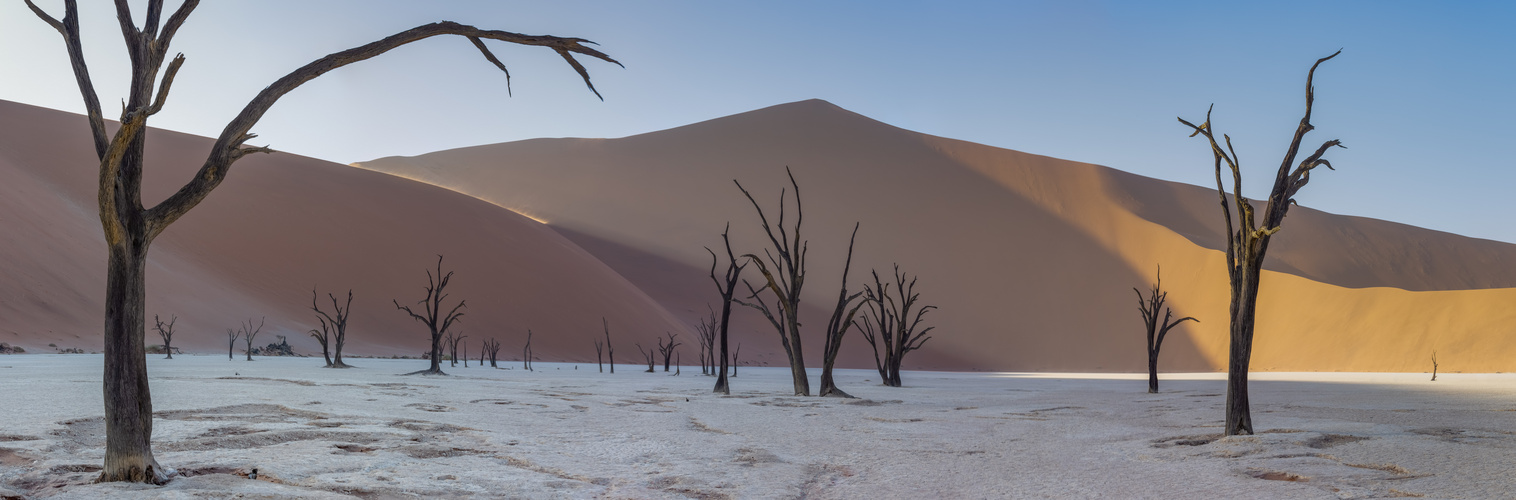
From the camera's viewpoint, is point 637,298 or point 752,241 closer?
point 637,298

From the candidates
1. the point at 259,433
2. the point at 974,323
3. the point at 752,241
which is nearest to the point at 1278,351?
the point at 974,323

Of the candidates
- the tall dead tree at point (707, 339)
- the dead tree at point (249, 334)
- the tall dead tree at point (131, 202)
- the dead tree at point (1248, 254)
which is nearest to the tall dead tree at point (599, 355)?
the tall dead tree at point (707, 339)

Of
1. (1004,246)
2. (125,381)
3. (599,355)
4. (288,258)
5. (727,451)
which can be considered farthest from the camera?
(1004,246)

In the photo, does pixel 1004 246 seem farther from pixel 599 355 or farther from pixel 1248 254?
pixel 1248 254

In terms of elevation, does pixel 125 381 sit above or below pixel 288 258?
below

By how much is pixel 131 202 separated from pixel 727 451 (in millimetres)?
4105

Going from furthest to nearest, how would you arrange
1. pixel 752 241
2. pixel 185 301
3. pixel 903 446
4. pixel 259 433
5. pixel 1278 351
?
pixel 752 241
pixel 1278 351
pixel 185 301
pixel 903 446
pixel 259 433

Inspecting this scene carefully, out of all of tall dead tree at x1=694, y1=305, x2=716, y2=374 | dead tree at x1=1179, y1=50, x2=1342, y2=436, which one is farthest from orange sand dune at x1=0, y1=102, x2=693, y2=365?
dead tree at x1=1179, y1=50, x2=1342, y2=436

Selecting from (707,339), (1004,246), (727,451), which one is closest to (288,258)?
(707,339)

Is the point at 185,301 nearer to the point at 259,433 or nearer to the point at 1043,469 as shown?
the point at 259,433

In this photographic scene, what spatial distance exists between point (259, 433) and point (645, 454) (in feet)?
8.91

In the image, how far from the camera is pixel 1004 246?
65.6 meters

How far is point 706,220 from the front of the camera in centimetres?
7262

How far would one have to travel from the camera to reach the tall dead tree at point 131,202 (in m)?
4.43
